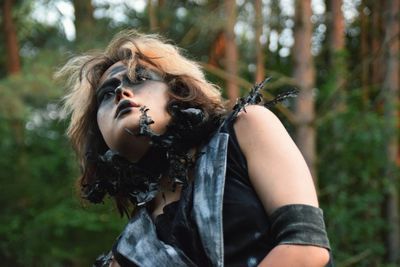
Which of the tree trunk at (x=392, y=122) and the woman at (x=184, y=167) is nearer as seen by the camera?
the woman at (x=184, y=167)

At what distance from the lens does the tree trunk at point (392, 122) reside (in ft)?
44.8

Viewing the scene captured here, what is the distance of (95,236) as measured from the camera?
44.9ft

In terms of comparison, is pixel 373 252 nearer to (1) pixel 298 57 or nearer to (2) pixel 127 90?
(1) pixel 298 57

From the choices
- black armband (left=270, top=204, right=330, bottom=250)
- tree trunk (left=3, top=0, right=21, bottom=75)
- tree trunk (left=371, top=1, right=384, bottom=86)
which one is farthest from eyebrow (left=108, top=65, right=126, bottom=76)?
tree trunk (left=371, top=1, right=384, bottom=86)

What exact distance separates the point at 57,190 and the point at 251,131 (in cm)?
1339

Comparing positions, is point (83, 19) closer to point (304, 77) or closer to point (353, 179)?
point (353, 179)

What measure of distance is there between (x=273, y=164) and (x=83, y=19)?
45.4 feet

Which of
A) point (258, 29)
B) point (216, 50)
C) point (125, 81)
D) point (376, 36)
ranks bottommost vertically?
point (216, 50)

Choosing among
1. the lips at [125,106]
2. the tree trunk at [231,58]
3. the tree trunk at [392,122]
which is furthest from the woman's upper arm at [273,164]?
the tree trunk at [392,122]

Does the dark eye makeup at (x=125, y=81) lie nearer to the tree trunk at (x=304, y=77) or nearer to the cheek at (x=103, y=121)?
the cheek at (x=103, y=121)

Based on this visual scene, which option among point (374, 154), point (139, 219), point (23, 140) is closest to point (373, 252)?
point (374, 154)

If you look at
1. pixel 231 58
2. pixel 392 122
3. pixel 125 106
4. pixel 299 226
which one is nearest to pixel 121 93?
pixel 125 106

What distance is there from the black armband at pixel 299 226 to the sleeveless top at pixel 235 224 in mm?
58

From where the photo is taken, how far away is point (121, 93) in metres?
2.01
